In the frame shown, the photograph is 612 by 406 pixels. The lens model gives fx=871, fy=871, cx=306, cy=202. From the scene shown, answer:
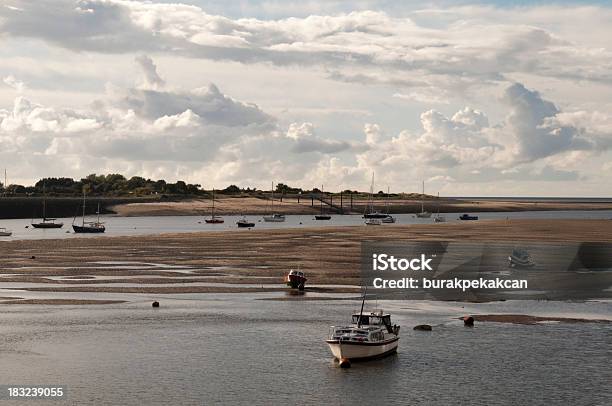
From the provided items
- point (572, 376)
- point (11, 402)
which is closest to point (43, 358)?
point (11, 402)

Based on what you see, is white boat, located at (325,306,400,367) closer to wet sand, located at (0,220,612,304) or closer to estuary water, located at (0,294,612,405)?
estuary water, located at (0,294,612,405)

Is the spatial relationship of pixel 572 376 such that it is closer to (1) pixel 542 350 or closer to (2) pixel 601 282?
(1) pixel 542 350

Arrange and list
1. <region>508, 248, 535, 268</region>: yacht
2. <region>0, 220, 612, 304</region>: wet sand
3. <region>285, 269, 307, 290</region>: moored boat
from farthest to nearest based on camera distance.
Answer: <region>508, 248, 535, 268</region>: yacht
<region>0, 220, 612, 304</region>: wet sand
<region>285, 269, 307, 290</region>: moored boat

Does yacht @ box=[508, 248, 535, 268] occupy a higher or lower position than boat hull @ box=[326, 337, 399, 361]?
higher

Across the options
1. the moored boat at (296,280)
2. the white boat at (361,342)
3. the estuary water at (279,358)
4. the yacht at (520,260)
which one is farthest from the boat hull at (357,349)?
the yacht at (520,260)

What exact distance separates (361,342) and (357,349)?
18.2 inches

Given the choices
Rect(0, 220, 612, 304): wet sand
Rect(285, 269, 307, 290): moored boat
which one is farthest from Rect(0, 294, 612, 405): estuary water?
Rect(0, 220, 612, 304): wet sand

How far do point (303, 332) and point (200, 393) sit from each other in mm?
15962

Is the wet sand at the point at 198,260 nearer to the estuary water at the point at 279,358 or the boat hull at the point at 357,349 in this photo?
the estuary water at the point at 279,358

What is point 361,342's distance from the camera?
48.6m

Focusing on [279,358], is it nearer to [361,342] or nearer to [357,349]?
[357,349]

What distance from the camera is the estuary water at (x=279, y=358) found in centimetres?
4150

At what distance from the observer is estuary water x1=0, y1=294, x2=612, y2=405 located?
41500 mm

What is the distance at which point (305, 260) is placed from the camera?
105 metres
